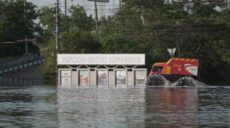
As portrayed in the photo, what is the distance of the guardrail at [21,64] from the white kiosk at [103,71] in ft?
75.6

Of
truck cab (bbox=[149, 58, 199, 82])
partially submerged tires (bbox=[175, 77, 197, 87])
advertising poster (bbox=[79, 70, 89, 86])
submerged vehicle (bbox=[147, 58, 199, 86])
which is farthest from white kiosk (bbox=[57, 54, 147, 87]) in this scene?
partially submerged tires (bbox=[175, 77, 197, 87])

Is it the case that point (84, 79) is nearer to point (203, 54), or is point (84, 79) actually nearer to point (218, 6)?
point (203, 54)

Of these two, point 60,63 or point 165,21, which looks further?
point 165,21

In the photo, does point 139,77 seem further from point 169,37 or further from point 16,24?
point 16,24

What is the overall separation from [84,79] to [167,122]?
48.9 meters

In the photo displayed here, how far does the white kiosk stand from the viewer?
7169 centimetres

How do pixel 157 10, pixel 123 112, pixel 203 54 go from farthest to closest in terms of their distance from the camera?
pixel 157 10, pixel 203 54, pixel 123 112

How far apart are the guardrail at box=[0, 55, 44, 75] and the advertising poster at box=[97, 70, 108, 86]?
2618 centimetres

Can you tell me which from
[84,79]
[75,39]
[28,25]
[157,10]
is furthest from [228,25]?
[28,25]

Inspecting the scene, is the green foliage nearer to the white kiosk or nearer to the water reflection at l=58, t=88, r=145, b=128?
the white kiosk

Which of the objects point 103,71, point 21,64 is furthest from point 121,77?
point 21,64

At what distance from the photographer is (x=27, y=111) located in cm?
3142

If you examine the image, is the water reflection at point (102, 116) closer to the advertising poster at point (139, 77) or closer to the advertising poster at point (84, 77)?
the advertising poster at point (139, 77)

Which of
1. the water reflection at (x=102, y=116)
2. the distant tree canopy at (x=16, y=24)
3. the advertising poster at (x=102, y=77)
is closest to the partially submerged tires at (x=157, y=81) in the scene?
the advertising poster at (x=102, y=77)
